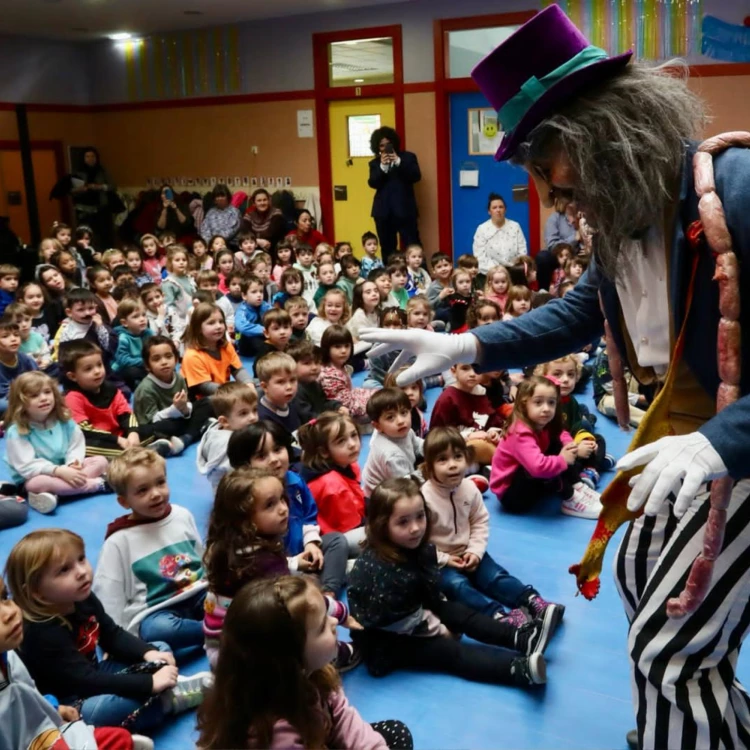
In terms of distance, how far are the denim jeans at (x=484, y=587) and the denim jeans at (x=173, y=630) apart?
2.71ft

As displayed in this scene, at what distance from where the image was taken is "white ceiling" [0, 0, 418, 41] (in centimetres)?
942

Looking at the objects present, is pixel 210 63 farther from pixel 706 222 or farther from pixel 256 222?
pixel 706 222

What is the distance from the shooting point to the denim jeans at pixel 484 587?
9.50ft

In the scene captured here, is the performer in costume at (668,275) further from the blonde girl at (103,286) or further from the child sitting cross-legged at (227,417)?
the blonde girl at (103,286)

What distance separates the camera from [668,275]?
1.58 metres

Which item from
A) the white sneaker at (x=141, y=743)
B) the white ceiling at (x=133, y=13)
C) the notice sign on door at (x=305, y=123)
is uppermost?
the white ceiling at (x=133, y=13)

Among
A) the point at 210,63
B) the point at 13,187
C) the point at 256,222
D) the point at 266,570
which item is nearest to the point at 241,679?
the point at 266,570

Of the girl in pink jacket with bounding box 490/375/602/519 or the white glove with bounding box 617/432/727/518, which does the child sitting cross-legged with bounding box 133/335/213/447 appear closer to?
the girl in pink jacket with bounding box 490/375/602/519

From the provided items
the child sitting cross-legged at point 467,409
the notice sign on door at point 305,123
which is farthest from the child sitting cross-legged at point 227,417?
the notice sign on door at point 305,123

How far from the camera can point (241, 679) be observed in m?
1.70

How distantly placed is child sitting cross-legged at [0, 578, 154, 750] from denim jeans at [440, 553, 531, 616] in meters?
→ 1.27

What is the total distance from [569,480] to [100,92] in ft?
36.2

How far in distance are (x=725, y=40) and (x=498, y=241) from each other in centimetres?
289

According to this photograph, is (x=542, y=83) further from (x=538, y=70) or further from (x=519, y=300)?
(x=519, y=300)
